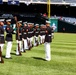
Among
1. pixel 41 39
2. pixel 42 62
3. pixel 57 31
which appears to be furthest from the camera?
pixel 57 31

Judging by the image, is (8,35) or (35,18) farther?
(35,18)

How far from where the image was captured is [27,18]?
65938 mm

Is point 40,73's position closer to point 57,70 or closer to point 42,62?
point 57,70

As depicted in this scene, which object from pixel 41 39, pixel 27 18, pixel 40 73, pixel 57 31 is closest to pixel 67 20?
pixel 57 31

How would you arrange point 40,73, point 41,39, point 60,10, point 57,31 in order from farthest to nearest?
point 60,10
point 57,31
point 41,39
point 40,73

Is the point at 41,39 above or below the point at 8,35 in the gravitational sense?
below

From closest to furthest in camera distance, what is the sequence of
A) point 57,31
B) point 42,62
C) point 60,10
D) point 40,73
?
point 40,73 < point 42,62 < point 57,31 < point 60,10

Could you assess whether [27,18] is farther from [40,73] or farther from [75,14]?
[40,73]

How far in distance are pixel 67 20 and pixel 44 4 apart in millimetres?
6039

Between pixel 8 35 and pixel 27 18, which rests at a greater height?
pixel 8 35

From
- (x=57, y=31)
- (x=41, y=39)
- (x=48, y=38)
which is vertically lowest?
(x=57, y=31)

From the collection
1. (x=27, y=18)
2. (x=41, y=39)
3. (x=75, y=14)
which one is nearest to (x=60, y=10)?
(x=75, y=14)

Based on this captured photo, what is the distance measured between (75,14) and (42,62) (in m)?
52.2

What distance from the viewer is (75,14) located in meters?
68.6
